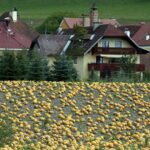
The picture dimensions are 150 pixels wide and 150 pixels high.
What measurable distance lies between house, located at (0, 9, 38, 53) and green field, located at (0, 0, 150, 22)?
3761 centimetres

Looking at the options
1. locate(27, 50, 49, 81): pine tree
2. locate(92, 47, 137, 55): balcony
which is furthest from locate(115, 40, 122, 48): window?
locate(27, 50, 49, 81): pine tree

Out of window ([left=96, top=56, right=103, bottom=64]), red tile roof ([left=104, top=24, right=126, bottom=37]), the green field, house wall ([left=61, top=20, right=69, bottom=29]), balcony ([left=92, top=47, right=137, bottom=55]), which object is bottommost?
window ([left=96, top=56, right=103, bottom=64])

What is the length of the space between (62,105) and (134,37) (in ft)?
216

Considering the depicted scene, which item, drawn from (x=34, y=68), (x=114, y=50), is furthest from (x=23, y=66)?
(x=114, y=50)

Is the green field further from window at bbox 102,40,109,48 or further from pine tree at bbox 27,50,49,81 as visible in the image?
pine tree at bbox 27,50,49,81

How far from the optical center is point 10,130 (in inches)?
564

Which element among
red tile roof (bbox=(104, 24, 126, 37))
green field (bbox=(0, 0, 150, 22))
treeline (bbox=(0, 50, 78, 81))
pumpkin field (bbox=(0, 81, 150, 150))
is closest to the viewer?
pumpkin field (bbox=(0, 81, 150, 150))

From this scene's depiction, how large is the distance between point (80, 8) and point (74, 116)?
4406 inches

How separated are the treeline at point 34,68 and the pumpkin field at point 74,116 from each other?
69.3 ft

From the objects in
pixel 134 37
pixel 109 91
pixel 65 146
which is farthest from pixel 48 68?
pixel 134 37

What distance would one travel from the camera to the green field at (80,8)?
11925 centimetres

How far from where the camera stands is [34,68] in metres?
42.7

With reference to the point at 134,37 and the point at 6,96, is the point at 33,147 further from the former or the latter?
the point at 134,37

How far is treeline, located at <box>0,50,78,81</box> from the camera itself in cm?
4209
